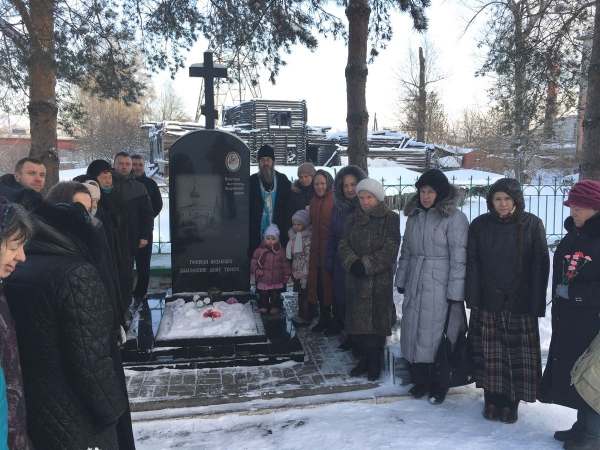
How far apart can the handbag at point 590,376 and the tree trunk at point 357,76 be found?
4472 mm

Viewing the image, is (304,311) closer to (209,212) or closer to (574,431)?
(209,212)

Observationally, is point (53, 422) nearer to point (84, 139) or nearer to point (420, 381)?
point (420, 381)

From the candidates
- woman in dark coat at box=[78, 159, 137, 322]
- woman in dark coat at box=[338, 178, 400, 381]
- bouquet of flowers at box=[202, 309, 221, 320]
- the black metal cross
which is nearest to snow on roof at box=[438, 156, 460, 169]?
the black metal cross

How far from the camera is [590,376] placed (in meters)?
2.81

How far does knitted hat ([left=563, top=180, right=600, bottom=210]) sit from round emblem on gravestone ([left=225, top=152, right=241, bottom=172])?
3.64m

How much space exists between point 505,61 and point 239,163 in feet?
15.3

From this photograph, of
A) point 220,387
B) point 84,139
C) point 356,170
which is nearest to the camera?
point 220,387

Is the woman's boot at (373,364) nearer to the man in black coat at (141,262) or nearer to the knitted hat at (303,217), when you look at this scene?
the knitted hat at (303,217)

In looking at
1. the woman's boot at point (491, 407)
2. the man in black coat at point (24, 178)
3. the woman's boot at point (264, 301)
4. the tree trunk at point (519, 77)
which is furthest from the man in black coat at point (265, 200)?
the tree trunk at point (519, 77)

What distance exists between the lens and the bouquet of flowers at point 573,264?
10.3 feet

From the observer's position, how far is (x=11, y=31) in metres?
6.51

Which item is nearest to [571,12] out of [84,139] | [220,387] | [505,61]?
[505,61]

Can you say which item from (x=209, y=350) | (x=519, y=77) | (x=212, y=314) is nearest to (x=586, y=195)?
(x=209, y=350)

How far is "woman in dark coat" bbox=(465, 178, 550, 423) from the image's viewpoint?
3498 mm
